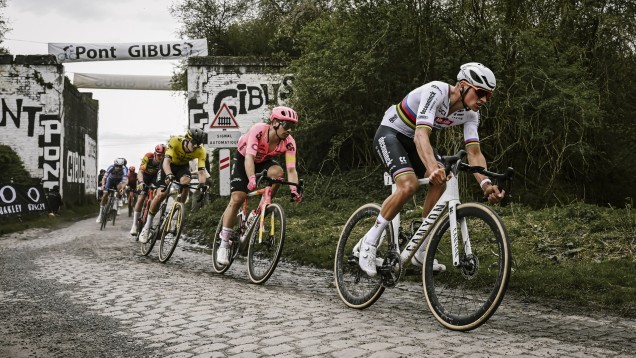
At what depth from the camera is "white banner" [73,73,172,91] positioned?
3272 centimetres

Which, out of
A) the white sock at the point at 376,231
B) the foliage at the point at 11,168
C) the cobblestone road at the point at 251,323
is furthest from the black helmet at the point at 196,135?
the foliage at the point at 11,168

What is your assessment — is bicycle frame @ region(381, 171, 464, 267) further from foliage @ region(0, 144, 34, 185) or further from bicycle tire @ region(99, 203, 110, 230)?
foliage @ region(0, 144, 34, 185)

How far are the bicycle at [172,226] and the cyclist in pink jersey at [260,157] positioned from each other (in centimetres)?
181

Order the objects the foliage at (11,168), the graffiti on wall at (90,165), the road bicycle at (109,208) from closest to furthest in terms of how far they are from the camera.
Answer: the road bicycle at (109,208) → the foliage at (11,168) → the graffiti on wall at (90,165)

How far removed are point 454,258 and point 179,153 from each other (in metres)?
7.17

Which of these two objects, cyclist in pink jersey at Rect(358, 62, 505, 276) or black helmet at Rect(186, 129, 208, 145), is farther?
black helmet at Rect(186, 129, 208, 145)

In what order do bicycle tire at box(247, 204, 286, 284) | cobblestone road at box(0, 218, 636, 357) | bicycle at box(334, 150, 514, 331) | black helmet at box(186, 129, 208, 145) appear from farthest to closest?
black helmet at box(186, 129, 208, 145) → bicycle tire at box(247, 204, 286, 284) → bicycle at box(334, 150, 514, 331) → cobblestone road at box(0, 218, 636, 357)

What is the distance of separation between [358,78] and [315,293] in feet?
32.3

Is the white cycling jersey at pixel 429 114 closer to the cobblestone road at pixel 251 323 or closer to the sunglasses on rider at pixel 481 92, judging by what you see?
the sunglasses on rider at pixel 481 92

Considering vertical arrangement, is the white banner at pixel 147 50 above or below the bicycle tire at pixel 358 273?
above

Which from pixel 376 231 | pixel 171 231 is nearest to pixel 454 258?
pixel 376 231

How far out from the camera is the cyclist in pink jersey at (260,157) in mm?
7891

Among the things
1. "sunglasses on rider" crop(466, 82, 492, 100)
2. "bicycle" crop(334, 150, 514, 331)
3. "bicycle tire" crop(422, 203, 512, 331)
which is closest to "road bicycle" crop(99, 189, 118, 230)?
"bicycle" crop(334, 150, 514, 331)

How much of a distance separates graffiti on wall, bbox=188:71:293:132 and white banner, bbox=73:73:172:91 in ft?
29.5
